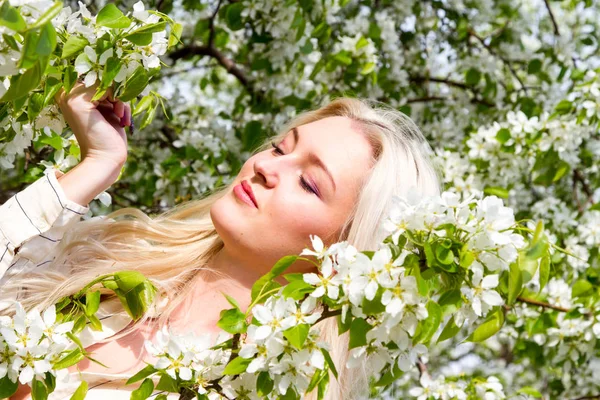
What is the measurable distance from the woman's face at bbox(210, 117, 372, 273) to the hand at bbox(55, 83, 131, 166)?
0.25 meters

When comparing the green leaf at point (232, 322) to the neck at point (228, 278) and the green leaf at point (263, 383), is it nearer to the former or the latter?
the green leaf at point (263, 383)

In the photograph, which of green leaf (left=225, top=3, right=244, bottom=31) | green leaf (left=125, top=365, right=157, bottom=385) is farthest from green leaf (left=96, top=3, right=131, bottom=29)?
green leaf (left=225, top=3, right=244, bottom=31)

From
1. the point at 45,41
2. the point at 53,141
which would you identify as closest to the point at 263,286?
the point at 45,41

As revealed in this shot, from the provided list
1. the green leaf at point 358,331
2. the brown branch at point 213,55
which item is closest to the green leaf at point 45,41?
the green leaf at point 358,331

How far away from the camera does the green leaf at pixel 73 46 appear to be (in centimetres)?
138

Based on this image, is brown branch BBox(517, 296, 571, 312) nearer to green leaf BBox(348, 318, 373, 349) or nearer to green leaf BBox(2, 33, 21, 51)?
green leaf BBox(348, 318, 373, 349)

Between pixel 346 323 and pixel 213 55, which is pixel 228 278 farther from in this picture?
pixel 213 55

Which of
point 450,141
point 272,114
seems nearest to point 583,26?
point 450,141

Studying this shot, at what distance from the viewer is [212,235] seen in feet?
6.63

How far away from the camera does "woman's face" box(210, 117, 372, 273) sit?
5.62 feet

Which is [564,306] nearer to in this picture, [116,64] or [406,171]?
[406,171]

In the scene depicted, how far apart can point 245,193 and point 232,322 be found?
0.51m

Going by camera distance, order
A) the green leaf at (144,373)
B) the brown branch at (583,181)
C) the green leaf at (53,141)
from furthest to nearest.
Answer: the brown branch at (583,181), the green leaf at (53,141), the green leaf at (144,373)

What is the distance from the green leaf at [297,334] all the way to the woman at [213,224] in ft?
1.72
